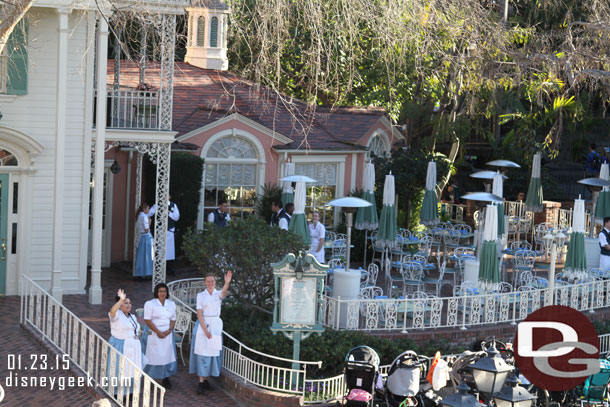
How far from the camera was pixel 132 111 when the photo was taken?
18.5 meters

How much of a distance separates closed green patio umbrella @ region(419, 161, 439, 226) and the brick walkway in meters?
6.46

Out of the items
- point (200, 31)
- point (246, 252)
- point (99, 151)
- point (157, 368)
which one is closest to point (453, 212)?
point (200, 31)

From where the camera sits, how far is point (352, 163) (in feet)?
81.0

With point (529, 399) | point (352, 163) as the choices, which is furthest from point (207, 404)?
point (352, 163)

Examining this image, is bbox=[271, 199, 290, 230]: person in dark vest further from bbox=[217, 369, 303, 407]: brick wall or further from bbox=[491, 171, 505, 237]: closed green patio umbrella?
bbox=[217, 369, 303, 407]: brick wall

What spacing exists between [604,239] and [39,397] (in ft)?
37.9

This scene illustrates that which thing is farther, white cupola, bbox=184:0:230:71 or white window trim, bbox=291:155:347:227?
white cupola, bbox=184:0:230:71

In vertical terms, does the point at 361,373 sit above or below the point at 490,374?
below

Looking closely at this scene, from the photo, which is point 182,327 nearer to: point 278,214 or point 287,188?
point 278,214

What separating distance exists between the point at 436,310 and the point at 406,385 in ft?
12.6

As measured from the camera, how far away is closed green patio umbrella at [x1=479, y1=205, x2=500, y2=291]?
1661 centimetres

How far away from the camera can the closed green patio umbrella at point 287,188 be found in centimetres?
2133

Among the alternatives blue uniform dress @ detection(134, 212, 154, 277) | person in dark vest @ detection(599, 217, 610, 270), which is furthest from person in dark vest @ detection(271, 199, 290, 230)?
person in dark vest @ detection(599, 217, 610, 270)

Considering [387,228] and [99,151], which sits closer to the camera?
[99,151]
